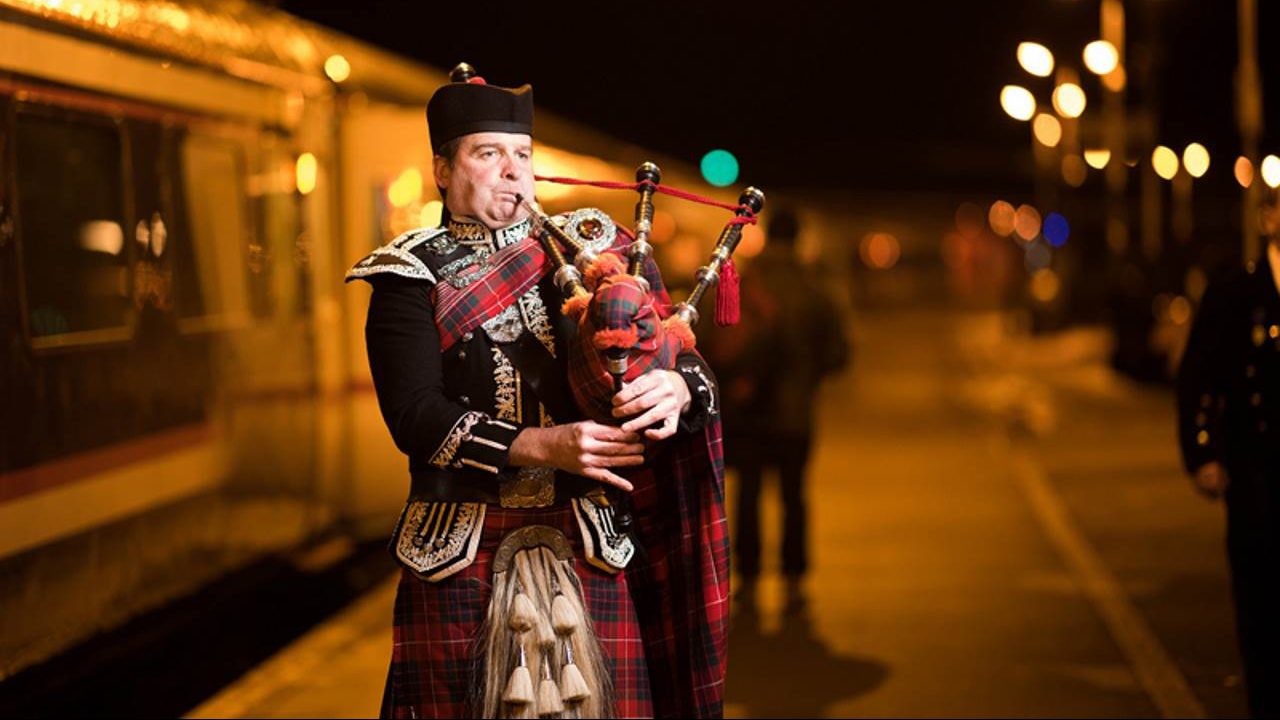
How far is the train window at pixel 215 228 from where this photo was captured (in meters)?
8.32

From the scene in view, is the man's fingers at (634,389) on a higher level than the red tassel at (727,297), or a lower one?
lower

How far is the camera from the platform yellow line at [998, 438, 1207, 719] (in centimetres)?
689

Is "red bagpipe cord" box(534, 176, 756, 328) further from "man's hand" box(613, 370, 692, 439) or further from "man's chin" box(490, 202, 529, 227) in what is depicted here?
"man's hand" box(613, 370, 692, 439)

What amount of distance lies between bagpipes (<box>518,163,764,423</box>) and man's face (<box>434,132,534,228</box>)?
37 mm

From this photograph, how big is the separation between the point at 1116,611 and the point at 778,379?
Answer: 6.41ft

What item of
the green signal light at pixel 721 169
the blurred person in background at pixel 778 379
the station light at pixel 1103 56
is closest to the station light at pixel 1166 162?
the green signal light at pixel 721 169

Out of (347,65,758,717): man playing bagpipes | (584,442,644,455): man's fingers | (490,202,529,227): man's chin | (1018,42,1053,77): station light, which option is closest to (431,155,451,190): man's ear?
(347,65,758,717): man playing bagpipes

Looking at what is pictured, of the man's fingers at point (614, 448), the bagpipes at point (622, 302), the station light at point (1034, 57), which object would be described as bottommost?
the man's fingers at point (614, 448)

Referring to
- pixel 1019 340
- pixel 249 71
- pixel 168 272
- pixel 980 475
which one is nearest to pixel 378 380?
pixel 168 272

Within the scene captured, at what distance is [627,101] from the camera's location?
60281 mm

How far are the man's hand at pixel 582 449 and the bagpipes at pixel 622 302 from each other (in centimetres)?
5

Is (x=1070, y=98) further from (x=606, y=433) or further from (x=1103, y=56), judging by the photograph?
(x=606, y=433)

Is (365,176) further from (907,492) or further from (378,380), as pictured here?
(378,380)

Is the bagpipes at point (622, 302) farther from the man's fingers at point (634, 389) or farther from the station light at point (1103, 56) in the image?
the station light at point (1103, 56)
